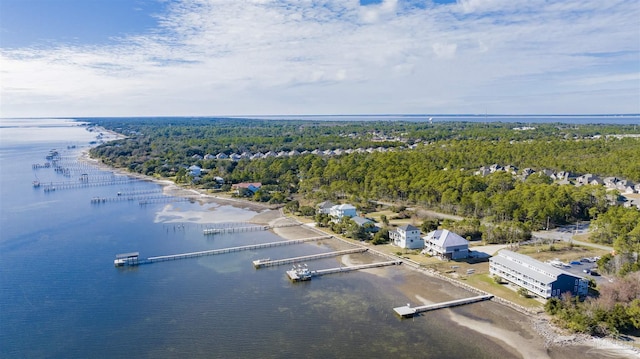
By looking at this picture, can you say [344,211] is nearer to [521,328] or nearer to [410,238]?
[410,238]

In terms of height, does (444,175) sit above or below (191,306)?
above

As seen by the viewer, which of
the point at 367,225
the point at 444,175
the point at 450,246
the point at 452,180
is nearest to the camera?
the point at 450,246

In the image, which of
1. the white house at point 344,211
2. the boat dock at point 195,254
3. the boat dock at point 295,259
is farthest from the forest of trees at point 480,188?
the boat dock at point 195,254

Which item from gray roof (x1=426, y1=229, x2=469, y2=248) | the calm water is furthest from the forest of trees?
the calm water

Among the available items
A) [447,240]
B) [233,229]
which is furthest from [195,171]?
[447,240]

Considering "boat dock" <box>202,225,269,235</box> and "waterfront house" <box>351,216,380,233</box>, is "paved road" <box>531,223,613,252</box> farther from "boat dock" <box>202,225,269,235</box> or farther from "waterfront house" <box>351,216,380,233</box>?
"boat dock" <box>202,225,269,235</box>

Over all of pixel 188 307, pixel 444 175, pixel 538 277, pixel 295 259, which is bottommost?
pixel 188 307

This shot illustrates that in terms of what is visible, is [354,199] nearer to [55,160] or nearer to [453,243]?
[453,243]
